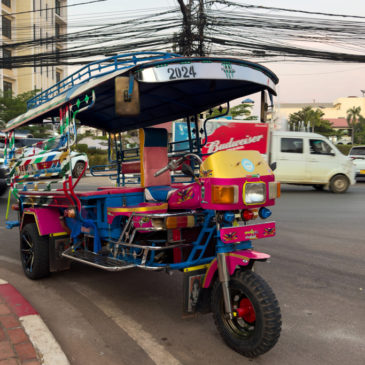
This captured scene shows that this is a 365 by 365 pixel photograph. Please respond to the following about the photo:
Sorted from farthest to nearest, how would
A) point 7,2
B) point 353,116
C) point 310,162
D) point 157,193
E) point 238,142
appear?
point 353,116
point 7,2
point 238,142
point 310,162
point 157,193

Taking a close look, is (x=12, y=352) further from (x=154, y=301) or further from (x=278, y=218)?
(x=278, y=218)

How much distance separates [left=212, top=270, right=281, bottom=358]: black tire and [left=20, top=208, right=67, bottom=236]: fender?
2522mm

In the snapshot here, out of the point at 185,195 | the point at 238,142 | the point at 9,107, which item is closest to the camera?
the point at 185,195

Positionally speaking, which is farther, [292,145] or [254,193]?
[292,145]

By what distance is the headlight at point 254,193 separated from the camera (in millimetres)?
3143

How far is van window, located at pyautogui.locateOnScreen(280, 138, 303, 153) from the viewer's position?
14578mm

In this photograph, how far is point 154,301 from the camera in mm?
4129

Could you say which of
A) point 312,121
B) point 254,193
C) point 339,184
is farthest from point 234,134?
point 312,121

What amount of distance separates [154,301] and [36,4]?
48.4 meters

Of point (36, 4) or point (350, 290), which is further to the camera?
point (36, 4)

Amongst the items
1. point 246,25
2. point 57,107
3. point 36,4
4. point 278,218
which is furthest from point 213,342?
point 36,4

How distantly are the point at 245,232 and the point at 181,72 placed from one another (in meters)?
1.44

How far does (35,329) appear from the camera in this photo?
3.33m

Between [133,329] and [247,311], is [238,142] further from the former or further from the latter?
[247,311]
